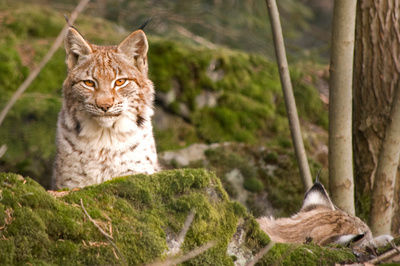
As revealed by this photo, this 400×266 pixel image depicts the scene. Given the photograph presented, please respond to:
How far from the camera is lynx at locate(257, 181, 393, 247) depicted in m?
3.94

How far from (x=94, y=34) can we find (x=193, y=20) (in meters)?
2.25

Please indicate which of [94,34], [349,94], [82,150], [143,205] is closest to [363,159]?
[349,94]

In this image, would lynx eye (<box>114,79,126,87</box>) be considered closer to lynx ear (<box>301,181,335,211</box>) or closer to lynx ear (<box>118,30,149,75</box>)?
lynx ear (<box>118,30,149,75</box>)

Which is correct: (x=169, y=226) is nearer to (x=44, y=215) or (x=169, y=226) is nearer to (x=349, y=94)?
(x=44, y=215)

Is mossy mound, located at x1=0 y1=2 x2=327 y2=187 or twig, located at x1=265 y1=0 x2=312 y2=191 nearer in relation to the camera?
twig, located at x1=265 y1=0 x2=312 y2=191

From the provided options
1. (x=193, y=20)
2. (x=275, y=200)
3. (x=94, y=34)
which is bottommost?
(x=275, y=200)

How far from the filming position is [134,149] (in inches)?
186

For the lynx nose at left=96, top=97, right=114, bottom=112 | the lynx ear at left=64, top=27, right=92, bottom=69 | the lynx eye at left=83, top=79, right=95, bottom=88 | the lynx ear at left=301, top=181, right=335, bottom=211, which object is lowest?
the lynx ear at left=301, top=181, right=335, bottom=211

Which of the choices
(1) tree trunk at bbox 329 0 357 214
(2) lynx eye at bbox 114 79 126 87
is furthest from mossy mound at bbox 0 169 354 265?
(1) tree trunk at bbox 329 0 357 214

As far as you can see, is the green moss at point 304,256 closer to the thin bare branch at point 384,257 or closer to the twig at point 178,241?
the thin bare branch at point 384,257

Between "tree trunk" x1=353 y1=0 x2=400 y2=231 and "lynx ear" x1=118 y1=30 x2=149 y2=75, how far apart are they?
9.05 ft

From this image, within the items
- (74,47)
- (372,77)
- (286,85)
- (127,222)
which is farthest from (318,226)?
(74,47)

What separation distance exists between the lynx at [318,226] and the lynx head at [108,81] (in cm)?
172

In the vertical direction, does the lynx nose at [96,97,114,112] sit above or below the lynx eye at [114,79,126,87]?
below
